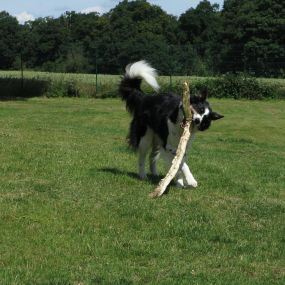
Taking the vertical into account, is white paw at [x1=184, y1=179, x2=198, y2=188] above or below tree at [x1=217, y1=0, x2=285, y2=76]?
below

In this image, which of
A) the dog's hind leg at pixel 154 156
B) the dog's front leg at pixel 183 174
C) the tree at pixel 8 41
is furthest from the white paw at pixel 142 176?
the tree at pixel 8 41

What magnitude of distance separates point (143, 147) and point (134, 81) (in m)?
1.16

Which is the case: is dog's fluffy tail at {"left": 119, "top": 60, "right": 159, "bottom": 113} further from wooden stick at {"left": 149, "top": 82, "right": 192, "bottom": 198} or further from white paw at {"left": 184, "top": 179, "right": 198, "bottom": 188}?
white paw at {"left": 184, "top": 179, "right": 198, "bottom": 188}

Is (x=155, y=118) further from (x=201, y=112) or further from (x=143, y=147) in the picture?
(x=201, y=112)

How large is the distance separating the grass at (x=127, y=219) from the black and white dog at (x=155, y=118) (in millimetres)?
488

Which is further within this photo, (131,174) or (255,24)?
(255,24)

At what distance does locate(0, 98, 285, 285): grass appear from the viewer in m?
5.09

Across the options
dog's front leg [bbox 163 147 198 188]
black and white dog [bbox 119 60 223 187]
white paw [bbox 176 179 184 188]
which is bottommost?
white paw [bbox 176 179 184 188]

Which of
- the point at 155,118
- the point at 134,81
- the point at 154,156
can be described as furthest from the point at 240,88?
the point at 155,118

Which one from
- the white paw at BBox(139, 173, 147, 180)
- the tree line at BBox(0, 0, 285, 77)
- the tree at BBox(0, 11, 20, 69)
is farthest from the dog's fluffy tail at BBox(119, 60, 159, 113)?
the tree at BBox(0, 11, 20, 69)

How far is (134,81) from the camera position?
1001cm

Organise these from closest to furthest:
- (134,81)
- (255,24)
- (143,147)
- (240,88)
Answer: (143,147) → (134,81) → (240,88) → (255,24)

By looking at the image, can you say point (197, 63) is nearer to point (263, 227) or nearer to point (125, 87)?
point (125, 87)

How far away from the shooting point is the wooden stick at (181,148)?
801 cm
